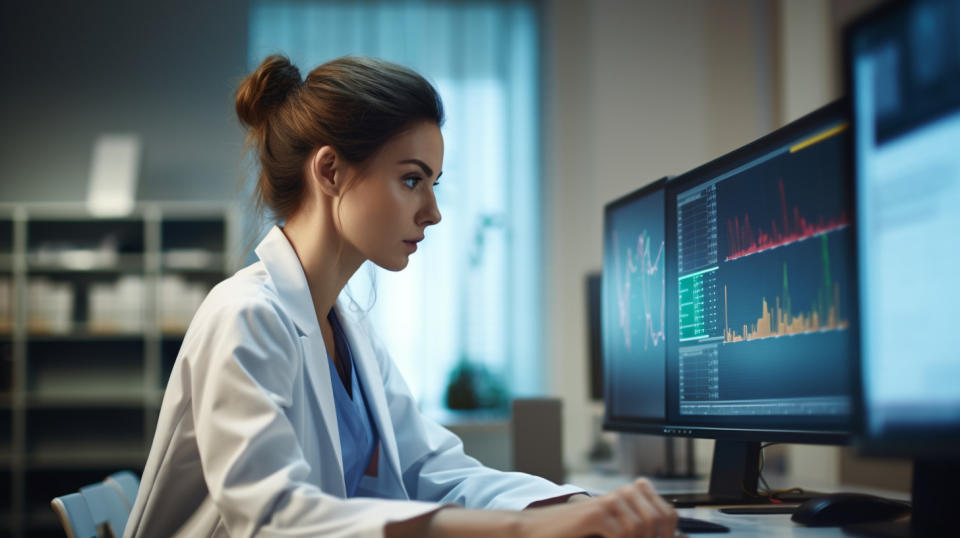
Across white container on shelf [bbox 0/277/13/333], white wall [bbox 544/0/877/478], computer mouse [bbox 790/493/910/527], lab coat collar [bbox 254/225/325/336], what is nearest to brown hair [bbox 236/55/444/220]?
lab coat collar [bbox 254/225/325/336]

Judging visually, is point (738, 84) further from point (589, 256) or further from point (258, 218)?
point (258, 218)

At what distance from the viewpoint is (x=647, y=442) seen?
1.74 meters

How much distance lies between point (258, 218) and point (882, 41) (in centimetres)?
105

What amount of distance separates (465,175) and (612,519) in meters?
3.67

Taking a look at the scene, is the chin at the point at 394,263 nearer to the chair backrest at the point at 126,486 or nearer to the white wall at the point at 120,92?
the chair backrest at the point at 126,486

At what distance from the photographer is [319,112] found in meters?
1.22

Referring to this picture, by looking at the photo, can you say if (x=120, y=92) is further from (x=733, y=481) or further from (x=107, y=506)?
(x=733, y=481)

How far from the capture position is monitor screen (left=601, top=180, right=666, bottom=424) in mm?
1257

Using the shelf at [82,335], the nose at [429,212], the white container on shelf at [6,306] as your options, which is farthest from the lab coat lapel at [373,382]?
the white container on shelf at [6,306]

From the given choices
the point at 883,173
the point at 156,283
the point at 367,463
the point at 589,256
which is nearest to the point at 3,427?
the point at 156,283

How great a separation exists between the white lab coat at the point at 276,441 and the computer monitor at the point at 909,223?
1.45 ft

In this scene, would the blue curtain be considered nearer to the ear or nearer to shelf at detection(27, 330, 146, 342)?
shelf at detection(27, 330, 146, 342)

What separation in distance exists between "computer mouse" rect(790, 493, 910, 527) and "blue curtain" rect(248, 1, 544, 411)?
10.4ft

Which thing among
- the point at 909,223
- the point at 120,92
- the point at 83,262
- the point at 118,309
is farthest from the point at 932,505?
the point at 120,92
